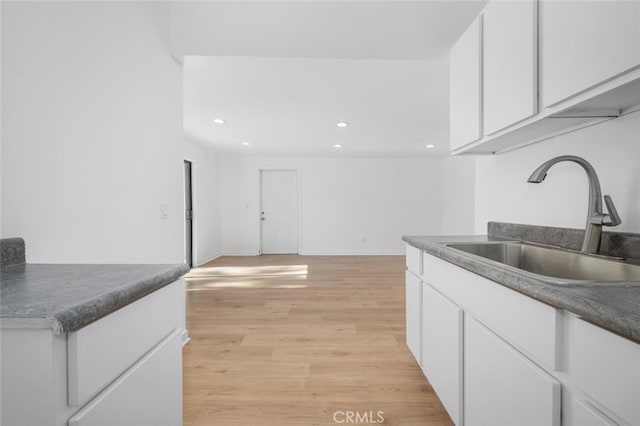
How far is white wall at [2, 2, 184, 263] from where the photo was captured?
1.07m

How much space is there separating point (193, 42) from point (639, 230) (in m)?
2.66

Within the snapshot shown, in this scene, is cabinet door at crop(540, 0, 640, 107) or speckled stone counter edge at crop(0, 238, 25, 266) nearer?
cabinet door at crop(540, 0, 640, 107)

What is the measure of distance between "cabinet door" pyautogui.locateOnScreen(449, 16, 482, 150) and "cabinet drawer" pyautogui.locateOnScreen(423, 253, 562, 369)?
0.87 m

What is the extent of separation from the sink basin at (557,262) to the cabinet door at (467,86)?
0.65 m

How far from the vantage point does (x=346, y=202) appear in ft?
23.8

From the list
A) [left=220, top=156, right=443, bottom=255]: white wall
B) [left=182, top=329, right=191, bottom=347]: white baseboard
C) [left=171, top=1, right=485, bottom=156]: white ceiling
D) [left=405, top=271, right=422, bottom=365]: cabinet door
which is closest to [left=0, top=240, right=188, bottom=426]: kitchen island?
[left=405, top=271, right=422, bottom=365]: cabinet door

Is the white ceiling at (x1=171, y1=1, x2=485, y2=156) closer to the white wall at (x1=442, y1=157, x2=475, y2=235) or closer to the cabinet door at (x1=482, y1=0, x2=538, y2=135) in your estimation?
the cabinet door at (x1=482, y1=0, x2=538, y2=135)

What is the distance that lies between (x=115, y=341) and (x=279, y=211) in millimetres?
6644

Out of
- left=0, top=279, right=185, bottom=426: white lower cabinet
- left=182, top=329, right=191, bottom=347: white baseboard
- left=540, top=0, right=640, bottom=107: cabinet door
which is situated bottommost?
left=182, top=329, right=191, bottom=347: white baseboard

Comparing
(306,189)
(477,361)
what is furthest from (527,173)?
(306,189)

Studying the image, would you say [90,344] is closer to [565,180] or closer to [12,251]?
[12,251]

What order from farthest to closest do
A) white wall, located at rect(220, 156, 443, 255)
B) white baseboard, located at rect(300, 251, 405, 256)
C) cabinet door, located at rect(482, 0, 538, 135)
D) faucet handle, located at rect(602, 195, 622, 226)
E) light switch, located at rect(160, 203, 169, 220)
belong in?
white baseboard, located at rect(300, 251, 405, 256), white wall, located at rect(220, 156, 443, 255), light switch, located at rect(160, 203, 169, 220), cabinet door, located at rect(482, 0, 538, 135), faucet handle, located at rect(602, 195, 622, 226)
